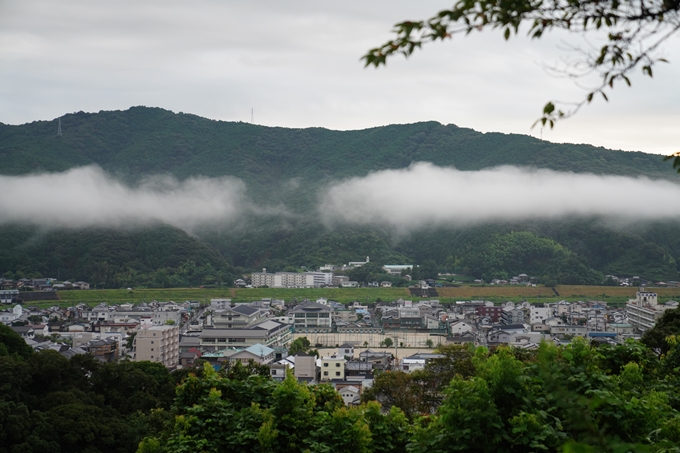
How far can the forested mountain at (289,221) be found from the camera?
64812mm

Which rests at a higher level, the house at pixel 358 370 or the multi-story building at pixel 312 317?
the house at pixel 358 370

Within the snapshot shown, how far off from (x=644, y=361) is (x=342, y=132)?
417 ft

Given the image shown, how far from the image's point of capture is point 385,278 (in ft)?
207

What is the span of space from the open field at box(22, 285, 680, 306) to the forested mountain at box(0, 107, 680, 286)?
3.98m

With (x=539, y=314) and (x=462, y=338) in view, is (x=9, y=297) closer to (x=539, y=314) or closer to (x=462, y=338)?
(x=462, y=338)

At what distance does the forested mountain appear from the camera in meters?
64.8

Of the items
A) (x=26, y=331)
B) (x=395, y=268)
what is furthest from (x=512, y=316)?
(x=26, y=331)

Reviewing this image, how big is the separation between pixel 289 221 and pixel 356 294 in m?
34.8

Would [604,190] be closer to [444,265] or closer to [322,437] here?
[444,265]

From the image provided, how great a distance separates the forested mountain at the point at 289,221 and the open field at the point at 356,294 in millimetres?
3983

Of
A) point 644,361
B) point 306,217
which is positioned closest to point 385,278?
point 306,217

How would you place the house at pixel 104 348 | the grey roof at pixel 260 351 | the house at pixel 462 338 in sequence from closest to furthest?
the grey roof at pixel 260 351 → the house at pixel 104 348 → the house at pixel 462 338

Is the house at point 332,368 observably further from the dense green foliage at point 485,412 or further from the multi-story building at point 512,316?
the multi-story building at point 512,316

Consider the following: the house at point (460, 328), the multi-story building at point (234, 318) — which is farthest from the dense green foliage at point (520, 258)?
the multi-story building at point (234, 318)
